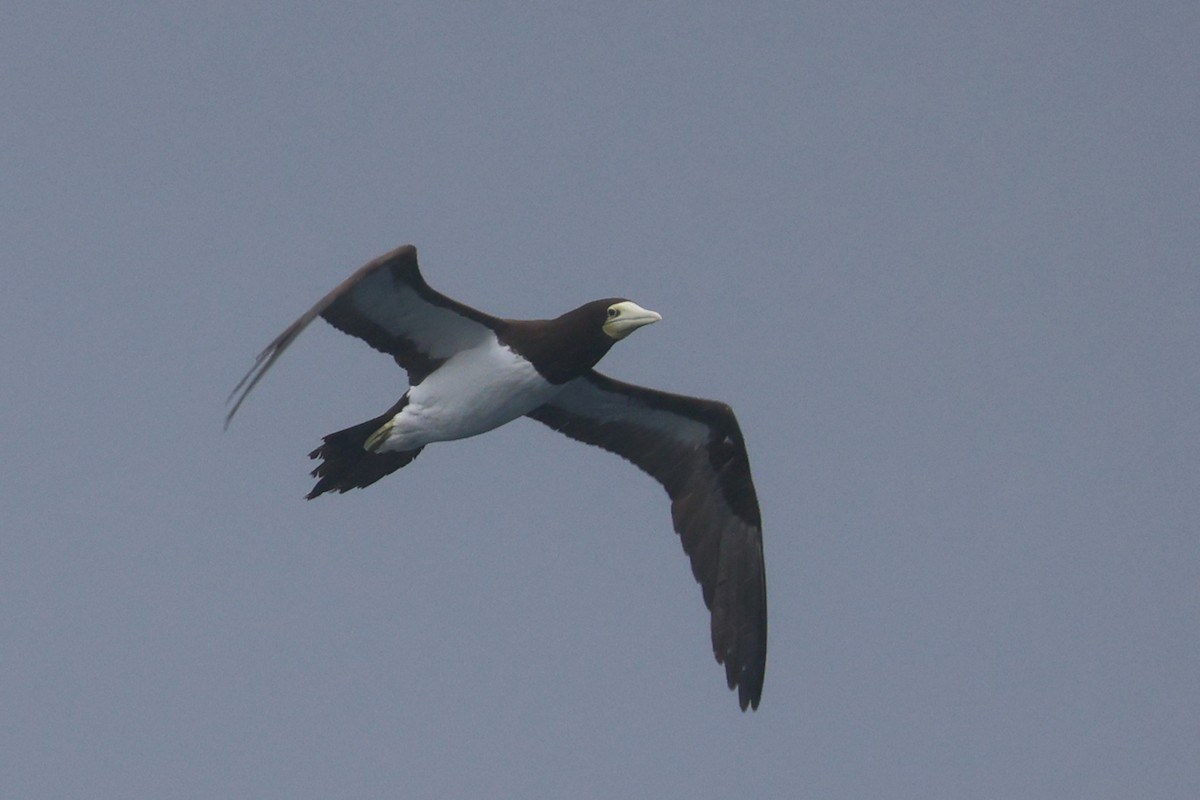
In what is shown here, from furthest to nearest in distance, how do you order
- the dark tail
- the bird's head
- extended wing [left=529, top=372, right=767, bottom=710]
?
1. extended wing [left=529, top=372, right=767, bottom=710]
2. the dark tail
3. the bird's head

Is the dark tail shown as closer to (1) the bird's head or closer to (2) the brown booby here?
(2) the brown booby

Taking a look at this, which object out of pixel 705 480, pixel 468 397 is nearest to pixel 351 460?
pixel 468 397

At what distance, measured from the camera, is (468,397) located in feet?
53.8

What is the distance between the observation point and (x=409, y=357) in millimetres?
16844

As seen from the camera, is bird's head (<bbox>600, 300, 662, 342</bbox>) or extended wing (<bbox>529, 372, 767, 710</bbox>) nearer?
bird's head (<bbox>600, 300, 662, 342</bbox>)

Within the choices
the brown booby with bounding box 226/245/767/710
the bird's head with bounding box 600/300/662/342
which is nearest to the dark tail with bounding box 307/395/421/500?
the brown booby with bounding box 226/245/767/710

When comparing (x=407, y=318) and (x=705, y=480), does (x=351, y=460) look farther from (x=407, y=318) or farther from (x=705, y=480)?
(x=705, y=480)

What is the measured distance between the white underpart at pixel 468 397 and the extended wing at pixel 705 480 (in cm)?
179

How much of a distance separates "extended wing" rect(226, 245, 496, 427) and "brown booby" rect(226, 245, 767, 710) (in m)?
0.01

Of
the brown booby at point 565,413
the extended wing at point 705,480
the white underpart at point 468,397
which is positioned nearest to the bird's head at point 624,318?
the brown booby at point 565,413

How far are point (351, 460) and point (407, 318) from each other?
1.54 m

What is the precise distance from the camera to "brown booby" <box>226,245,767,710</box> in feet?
53.1

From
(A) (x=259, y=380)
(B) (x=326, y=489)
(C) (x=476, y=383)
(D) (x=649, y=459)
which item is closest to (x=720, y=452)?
(D) (x=649, y=459)

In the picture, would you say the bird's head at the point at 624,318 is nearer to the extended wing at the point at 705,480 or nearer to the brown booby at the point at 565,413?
the brown booby at the point at 565,413
